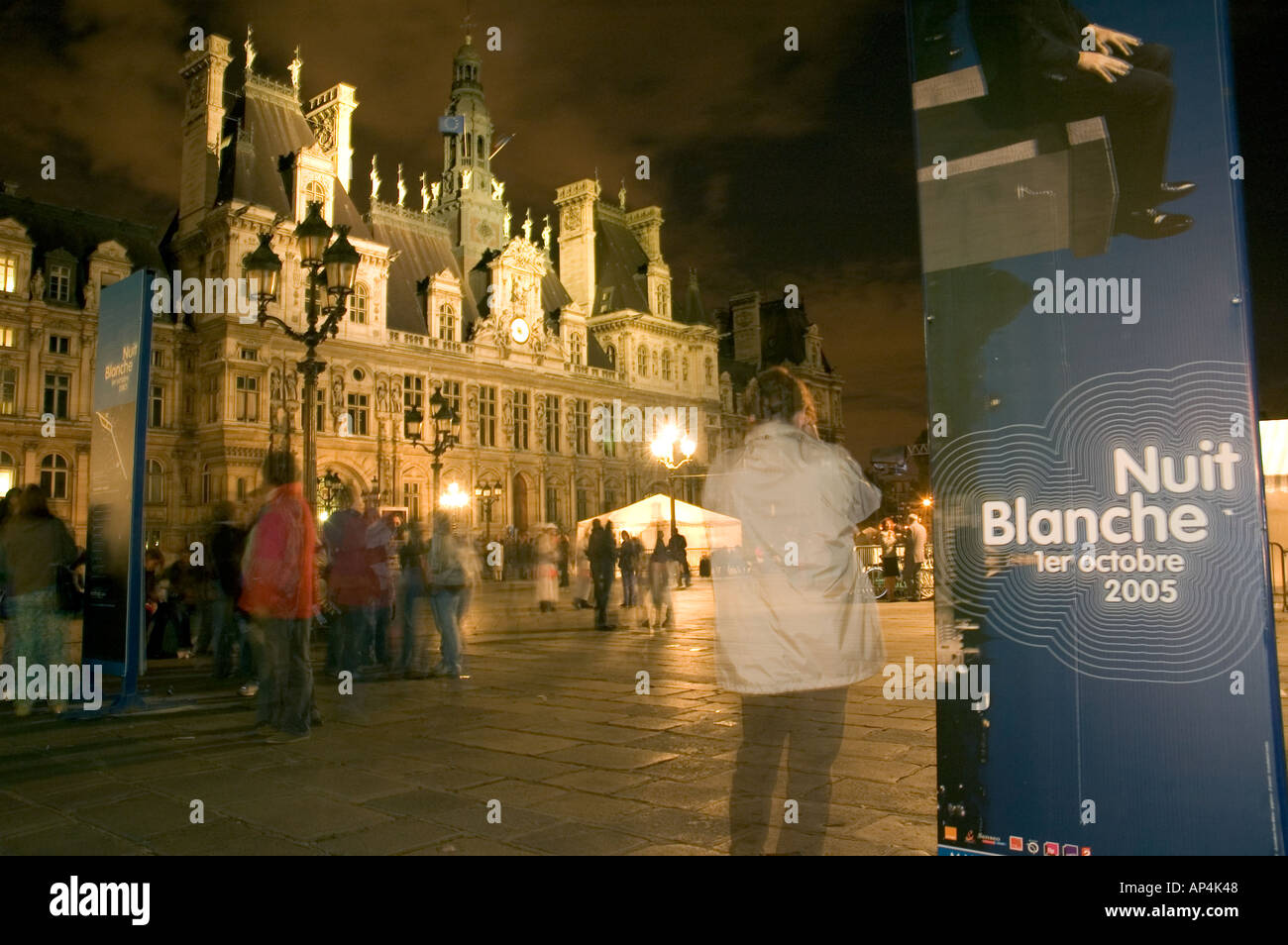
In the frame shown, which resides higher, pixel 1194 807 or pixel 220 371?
pixel 220 371

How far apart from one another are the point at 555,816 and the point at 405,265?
129 feet

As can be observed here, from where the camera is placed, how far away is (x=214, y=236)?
3256 cm

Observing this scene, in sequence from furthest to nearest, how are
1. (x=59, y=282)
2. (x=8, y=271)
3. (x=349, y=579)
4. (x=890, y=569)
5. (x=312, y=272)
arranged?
(x=59, y=282)
(x=8, y=271)
(x=890, y=569)
(x=312, y=272)
(x=349, y=579)

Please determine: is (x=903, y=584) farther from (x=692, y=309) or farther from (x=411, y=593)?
(x=692, y=309)

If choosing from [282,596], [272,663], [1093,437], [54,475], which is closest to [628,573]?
[272,663]

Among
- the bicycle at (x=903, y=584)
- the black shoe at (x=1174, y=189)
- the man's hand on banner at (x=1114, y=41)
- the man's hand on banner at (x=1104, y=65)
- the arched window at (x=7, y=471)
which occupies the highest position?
the arched window at (x=7, y=471)

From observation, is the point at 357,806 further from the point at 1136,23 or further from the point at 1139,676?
the point at 1136,23

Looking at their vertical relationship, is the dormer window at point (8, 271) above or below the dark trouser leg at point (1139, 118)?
above

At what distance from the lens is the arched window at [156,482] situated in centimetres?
3141

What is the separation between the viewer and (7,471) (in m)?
28.7

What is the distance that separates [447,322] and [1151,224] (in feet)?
129

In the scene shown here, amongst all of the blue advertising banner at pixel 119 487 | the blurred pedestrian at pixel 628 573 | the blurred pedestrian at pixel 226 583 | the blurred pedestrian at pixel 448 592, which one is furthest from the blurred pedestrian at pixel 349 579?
the blurred pedestrian at pixel 628 573

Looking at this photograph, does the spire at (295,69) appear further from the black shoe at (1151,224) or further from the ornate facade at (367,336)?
the black shoe at (1151,224)
